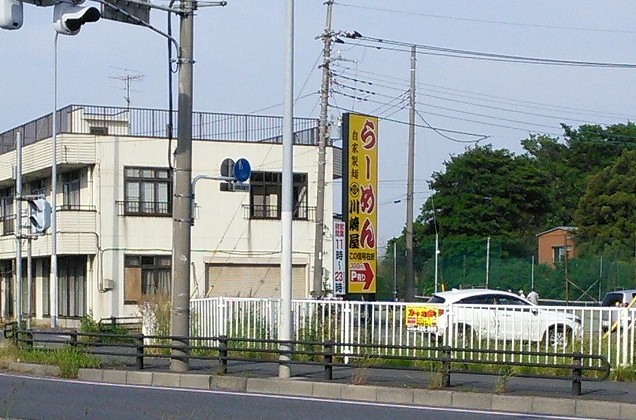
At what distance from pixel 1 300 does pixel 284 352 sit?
33395mm

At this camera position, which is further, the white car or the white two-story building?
the white two-story building

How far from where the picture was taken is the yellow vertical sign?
26.1 meters

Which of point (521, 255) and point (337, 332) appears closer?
point (337, 332)

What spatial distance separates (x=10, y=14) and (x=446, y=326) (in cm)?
1011

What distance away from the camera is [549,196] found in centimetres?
6962

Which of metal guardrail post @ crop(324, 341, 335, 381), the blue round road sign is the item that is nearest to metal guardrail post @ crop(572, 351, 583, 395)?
metal guardrail post @ crop(324, 341, 335, 381)

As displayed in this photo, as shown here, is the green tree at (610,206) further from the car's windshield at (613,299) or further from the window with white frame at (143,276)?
the window with white frame at (143,276)

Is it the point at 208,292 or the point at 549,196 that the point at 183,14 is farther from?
the point at 549,196

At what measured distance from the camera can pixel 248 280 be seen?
3991cm

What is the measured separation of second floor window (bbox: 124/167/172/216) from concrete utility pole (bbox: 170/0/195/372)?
2025cm

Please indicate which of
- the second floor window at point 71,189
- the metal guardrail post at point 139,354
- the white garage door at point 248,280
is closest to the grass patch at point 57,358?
the metal guardrail post at point 139,354

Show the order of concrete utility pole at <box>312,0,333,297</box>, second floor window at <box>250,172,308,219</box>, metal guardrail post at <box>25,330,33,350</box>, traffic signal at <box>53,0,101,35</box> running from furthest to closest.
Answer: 1. second floor window at <box>250,172,308,219</box>
2. concrete utility pole at <box>312,0,333,297</box>
3. metal guardrail post at <box>25,330,33,350</box>
4. traffic signal at <box>53,0,101,35</box>

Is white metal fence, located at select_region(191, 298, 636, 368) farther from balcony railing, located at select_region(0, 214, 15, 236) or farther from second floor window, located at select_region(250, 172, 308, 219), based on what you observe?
balcony railing, located at select_region(0, 214, 15, 236)

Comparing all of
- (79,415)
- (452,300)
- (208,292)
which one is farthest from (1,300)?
(79,415)
